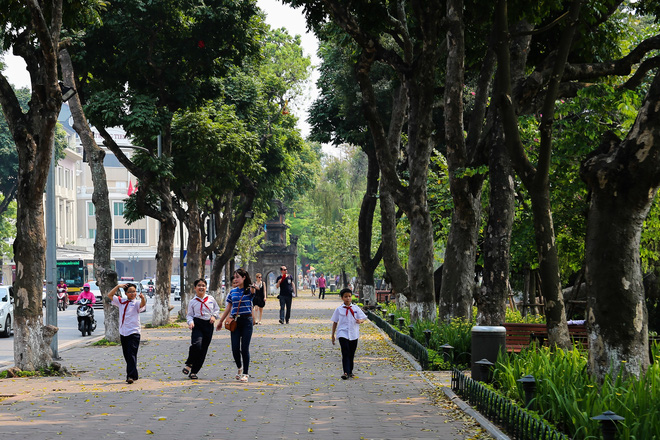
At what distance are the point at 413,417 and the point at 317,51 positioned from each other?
26943 millimetres

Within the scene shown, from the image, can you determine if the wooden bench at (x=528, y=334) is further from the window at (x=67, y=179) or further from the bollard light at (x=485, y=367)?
the window at (x=67, y=179)

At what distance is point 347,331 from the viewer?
47.1 ft

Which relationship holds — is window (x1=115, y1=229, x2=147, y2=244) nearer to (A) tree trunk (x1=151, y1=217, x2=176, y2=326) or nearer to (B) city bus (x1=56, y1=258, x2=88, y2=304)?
(B) city bus (x1=56, y1=258, x2=88, y2=304)

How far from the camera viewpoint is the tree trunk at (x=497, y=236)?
14.8 metres

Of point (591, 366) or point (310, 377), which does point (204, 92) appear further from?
point (591, 366)

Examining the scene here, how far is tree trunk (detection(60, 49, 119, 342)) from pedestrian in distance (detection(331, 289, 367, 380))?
332 inches

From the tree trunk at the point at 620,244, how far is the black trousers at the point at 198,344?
722cm

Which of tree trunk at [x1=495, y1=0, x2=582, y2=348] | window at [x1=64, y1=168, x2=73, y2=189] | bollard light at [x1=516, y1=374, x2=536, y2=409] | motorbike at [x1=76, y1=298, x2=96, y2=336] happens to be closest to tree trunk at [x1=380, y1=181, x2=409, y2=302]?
motorbike at [x1=76, y1=298, x2=96, y2=336]

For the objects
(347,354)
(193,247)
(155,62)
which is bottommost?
(347,354)

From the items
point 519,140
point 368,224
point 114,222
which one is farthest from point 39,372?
point 114,222

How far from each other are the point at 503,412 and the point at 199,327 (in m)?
6.63

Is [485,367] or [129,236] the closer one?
[485,367]

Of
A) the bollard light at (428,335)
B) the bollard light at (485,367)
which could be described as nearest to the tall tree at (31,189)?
the bollard light at (428,335)

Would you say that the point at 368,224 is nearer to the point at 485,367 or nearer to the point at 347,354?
the point at 347,354
